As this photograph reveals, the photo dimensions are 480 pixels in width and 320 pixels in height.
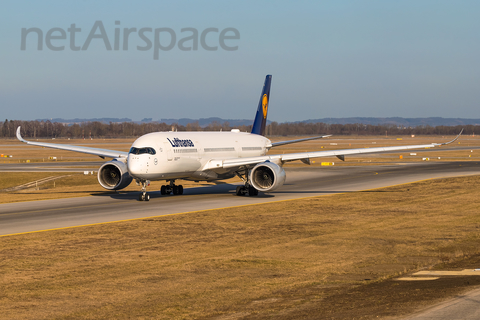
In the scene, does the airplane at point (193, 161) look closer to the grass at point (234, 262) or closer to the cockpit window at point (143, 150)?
the cockpit window at point (143, 150)

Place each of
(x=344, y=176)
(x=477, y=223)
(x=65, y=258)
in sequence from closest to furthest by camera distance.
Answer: (x=65, y=258)
(x=477, y=223)
(x=344, y=176)

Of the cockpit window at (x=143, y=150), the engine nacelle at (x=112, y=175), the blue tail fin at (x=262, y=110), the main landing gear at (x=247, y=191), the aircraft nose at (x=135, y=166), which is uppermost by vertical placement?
the blue tail fin at (x=262, y=110)

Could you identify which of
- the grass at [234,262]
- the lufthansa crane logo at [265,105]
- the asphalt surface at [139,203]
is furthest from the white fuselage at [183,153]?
Result: the lufthansa crane logo at [265,105]

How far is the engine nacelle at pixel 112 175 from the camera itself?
4106 centimetres

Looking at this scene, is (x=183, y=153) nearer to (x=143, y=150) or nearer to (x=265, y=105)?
(x=143, y=150)

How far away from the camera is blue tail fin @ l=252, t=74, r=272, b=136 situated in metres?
54.1

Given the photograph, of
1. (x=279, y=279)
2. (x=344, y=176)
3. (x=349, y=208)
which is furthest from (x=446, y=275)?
(x=344, y=176)

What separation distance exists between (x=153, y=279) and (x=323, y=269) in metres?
5.58

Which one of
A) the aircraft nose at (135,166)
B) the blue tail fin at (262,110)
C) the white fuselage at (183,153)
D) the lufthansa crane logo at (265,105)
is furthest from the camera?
the lufthansa crane logo at (265,105)

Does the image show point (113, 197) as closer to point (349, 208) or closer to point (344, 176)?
point (349, 208)

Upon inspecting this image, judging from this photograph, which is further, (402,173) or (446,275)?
(402,173)

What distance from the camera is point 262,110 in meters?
54.4

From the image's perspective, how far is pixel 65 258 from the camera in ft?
68.7

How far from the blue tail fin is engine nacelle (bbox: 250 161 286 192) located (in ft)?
43.1
